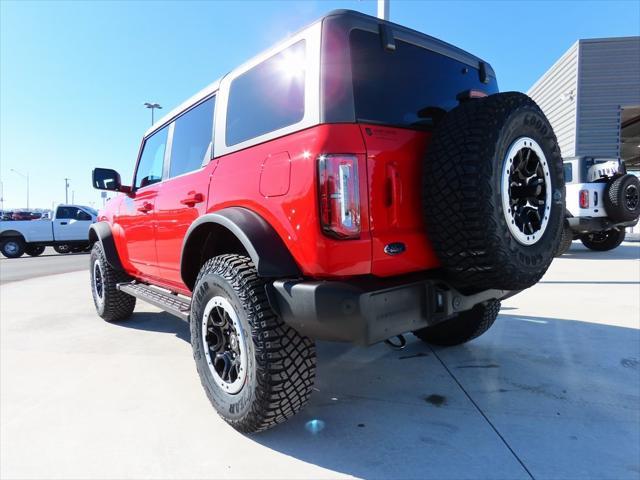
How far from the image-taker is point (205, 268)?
7.64ft

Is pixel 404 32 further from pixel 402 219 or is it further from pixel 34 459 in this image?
pixel 34 459

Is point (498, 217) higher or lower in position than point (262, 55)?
lower

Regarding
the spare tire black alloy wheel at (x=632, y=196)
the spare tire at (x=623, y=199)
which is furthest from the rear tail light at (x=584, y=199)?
the spare tire black alloy wheel at (x=632, y=196)

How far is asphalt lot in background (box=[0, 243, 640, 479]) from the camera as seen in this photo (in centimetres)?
191

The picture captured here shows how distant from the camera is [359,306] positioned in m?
1.69

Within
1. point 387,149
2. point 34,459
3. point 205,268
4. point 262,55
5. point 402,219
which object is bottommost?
point 34,459

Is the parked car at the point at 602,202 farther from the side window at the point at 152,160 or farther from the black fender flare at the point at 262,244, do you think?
the black fender flare at the point at 262,244

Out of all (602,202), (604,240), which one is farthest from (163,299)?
(604,240)

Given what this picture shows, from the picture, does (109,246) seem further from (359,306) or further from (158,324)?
(359,306)

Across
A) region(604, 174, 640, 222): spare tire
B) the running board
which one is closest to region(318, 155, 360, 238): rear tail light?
the running board

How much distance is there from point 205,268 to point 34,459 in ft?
4.06

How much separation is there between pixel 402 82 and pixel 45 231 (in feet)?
56.8

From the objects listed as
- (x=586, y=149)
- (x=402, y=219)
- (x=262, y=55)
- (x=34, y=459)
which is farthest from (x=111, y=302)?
(x=586, y=149)

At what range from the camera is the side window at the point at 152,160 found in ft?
11.8
